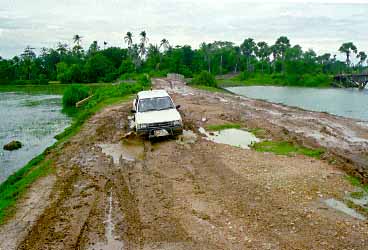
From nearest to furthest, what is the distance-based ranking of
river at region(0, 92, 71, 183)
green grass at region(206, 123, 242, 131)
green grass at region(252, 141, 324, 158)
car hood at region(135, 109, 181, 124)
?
1. green grass at region(252, 141, 324, 158)
2. car hood at region(135, 109, 181, 124)
3. river at region(0, 92, 71, 183)
4. green grass at region(206, 123, 242, 131)

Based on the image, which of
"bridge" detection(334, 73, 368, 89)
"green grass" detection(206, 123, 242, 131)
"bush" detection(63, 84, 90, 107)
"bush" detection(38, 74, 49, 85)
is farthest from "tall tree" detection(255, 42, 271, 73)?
"green grass" detection(206, 123, 242, 131)

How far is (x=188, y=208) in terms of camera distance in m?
8.62

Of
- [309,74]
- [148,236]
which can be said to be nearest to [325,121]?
[148,236]

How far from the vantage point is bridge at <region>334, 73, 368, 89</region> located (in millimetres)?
70562

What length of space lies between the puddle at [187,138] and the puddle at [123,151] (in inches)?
62.6

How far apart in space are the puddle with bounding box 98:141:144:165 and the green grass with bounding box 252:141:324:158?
412 cm

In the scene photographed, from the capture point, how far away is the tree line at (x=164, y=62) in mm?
89125

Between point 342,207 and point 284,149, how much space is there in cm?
531

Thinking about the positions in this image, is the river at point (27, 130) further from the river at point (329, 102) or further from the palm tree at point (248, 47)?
the palm tree at point (248, 47)

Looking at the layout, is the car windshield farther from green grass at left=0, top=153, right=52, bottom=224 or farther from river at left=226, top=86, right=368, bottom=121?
river at left=226, top=86, right=368, bottom=121

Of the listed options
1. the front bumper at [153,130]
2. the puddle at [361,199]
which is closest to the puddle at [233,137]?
the front bumper at [153,130]

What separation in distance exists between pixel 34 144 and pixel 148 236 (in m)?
14.0

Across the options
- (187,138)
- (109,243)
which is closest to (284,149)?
(187,138)

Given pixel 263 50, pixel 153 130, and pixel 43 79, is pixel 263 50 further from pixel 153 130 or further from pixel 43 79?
pixel 153 130
